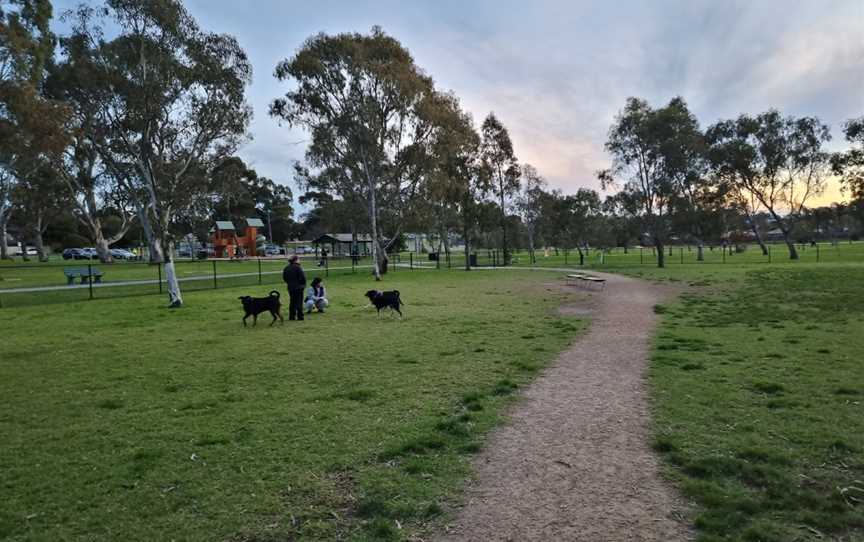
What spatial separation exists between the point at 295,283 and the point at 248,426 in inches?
319

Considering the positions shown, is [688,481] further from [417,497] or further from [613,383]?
[613,383]

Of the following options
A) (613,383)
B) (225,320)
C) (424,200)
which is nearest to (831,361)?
(613,383)

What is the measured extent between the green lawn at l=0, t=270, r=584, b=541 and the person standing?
6.17ft

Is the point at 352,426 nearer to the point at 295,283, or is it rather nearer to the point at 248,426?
the point at 248,426

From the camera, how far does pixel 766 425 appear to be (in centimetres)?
507

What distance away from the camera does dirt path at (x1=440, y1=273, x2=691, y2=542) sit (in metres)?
3.31

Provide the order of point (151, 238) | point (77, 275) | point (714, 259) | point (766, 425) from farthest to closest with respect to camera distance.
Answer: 1. point (714, 259)
2. point (151, 238)
3. point (77, 275)
4. point (766, 425)

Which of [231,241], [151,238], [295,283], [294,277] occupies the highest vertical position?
[231,241]

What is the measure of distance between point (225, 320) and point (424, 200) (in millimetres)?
22563

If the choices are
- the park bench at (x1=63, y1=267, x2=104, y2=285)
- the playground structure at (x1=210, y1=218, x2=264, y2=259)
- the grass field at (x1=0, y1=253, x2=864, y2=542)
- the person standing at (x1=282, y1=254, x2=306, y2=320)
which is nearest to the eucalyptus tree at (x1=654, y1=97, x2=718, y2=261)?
the grass field at (x1=0, y1=253, x2=864, y2=542)

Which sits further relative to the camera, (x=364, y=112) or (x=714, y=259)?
(x=714, y=259)

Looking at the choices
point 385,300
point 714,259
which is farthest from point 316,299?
point 714,259

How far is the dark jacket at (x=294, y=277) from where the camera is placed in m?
13.0

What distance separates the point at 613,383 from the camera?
6926mm
